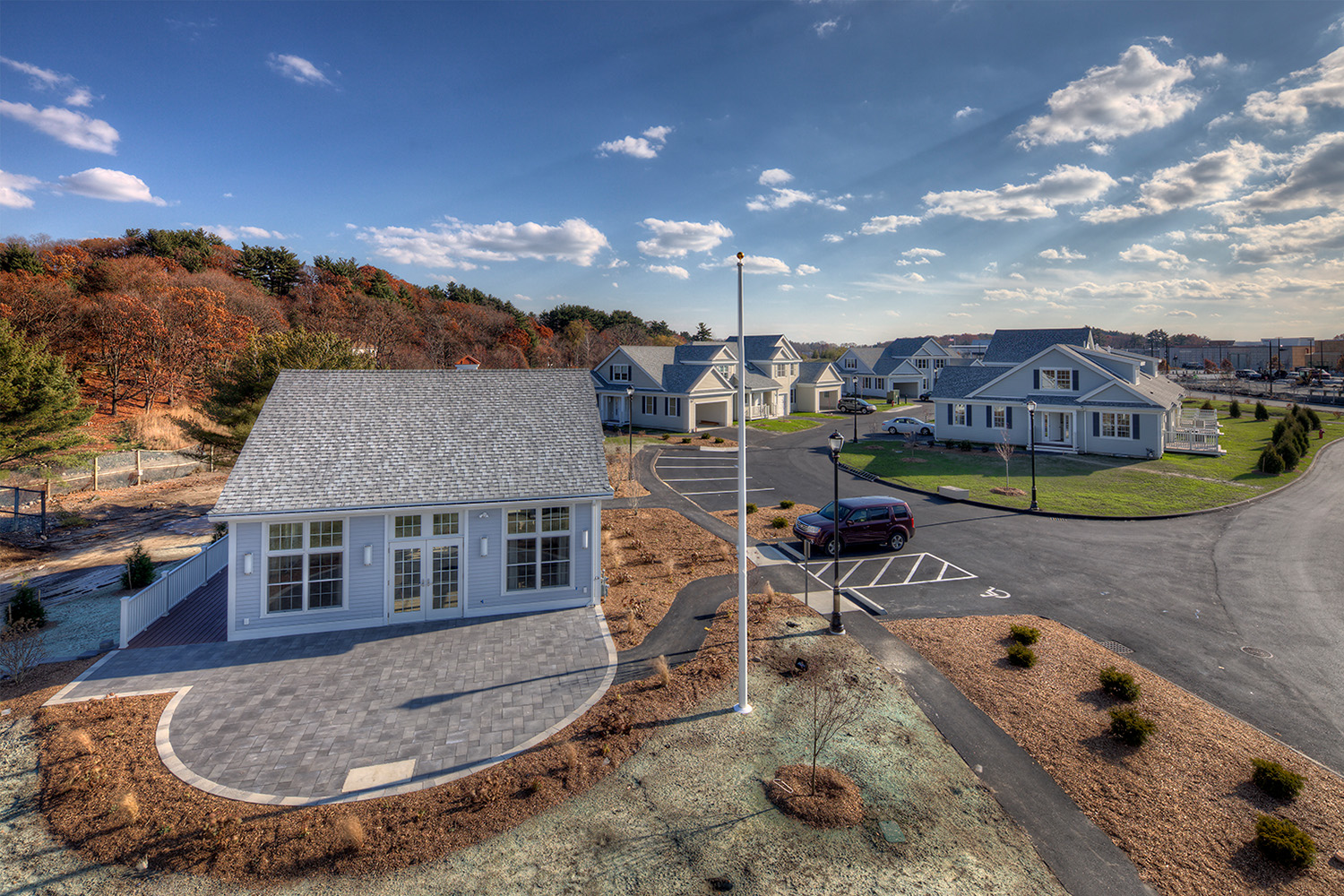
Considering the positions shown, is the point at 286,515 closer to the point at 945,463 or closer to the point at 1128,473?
the point at 945,463

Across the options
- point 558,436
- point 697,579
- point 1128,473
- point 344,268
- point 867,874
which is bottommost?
point 867,874

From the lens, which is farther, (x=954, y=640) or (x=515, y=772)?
(x=954, y=640)

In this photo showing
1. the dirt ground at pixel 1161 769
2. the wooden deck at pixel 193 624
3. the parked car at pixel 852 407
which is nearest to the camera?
the dirt ground at pixel 1161 769

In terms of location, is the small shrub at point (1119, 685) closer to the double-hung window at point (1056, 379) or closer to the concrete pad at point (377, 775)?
the concrete pad at point (377, 775)

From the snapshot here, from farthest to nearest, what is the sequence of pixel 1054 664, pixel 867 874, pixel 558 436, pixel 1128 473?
pixel 1128 473 < pixel 558 436 < pixel 1054 664 < pixel 867 874

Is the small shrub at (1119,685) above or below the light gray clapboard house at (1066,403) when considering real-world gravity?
below

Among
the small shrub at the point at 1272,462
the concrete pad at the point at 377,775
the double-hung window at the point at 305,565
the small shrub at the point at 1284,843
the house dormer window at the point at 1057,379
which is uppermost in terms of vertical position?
the house dormer window at the point at 1057,379

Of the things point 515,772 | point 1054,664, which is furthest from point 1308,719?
point 515,772

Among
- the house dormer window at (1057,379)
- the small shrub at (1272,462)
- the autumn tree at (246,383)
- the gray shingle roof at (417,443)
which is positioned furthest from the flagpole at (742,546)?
the house dormer window at (1057,379)
